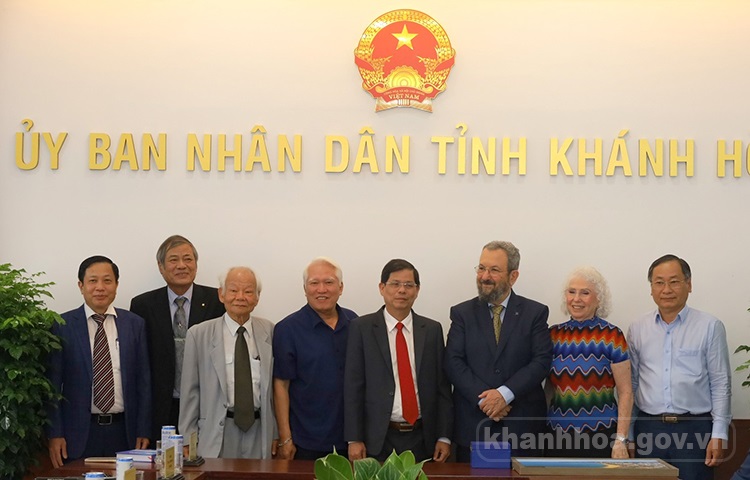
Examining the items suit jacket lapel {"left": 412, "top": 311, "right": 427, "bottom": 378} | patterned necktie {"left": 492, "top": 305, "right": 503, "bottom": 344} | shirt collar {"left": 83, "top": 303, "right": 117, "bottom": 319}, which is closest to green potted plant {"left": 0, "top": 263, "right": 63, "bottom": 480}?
shirt collar {"left": 83, "top": 303, "right": 117, "bottom": 319}

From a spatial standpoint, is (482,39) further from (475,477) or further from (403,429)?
(475,477)

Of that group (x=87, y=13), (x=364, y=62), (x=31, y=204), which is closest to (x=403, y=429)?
(x=364, y=62)

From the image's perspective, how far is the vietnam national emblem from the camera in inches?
229

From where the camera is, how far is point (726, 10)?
5.88 meters

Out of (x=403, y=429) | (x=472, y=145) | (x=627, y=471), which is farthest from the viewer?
(x=472, y=145)

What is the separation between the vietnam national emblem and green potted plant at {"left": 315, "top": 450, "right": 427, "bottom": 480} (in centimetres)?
370

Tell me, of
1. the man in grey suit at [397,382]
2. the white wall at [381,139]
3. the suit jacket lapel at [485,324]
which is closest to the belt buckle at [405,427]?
the man in grey suit at [397,382]

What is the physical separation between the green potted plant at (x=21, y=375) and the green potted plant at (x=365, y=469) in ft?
9.12

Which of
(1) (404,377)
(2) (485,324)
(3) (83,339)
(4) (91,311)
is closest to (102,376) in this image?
(3) (83,339)

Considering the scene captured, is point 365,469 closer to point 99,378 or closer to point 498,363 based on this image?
point 498,363

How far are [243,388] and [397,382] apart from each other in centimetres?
83

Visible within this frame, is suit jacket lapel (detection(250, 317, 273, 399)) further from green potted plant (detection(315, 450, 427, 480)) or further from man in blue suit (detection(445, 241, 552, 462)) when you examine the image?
green potted plant (detection(315, 450, 427, 480))

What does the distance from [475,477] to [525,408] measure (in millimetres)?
976

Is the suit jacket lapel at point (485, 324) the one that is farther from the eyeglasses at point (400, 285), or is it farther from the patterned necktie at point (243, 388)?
the patterned necktie at point (243, 388)
